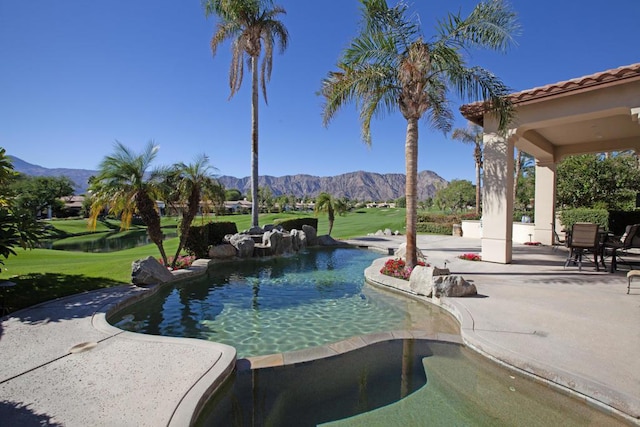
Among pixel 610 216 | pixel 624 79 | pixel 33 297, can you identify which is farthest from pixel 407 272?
pixel 610 216

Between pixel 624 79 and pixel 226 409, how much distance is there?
1027 centimetres

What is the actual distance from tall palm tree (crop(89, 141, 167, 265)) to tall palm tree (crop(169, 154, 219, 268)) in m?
0.63

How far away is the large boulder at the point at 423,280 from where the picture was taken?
22.3ft

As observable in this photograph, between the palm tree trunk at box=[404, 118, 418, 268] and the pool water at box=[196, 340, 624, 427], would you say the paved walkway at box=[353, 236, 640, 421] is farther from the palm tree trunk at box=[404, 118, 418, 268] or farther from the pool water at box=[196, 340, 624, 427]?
the palm tree trunk at box=[404, 118, 418, 268]

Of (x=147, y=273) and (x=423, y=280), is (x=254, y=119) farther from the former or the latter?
(x=423, y=280)

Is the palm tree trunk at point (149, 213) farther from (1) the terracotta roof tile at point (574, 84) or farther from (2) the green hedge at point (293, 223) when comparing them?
(1) the terracotta roof tile at point (574, 84)

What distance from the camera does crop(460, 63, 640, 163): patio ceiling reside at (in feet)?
24.2

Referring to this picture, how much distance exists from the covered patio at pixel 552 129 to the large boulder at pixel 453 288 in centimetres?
400

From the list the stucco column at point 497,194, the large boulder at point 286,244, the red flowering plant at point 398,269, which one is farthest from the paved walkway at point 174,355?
the large boulder at point 286,244

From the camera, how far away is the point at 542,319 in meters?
4.93

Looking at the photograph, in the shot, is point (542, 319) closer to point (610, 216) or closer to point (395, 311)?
point (395, 311)

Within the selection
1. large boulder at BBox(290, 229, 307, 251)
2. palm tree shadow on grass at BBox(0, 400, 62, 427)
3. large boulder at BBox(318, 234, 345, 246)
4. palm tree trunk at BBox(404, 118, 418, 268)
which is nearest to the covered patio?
palm tree trunk at BBox(404, 118, 418, 268)

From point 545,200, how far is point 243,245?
520 inches

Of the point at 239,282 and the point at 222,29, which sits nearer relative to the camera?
the point at 239,282
